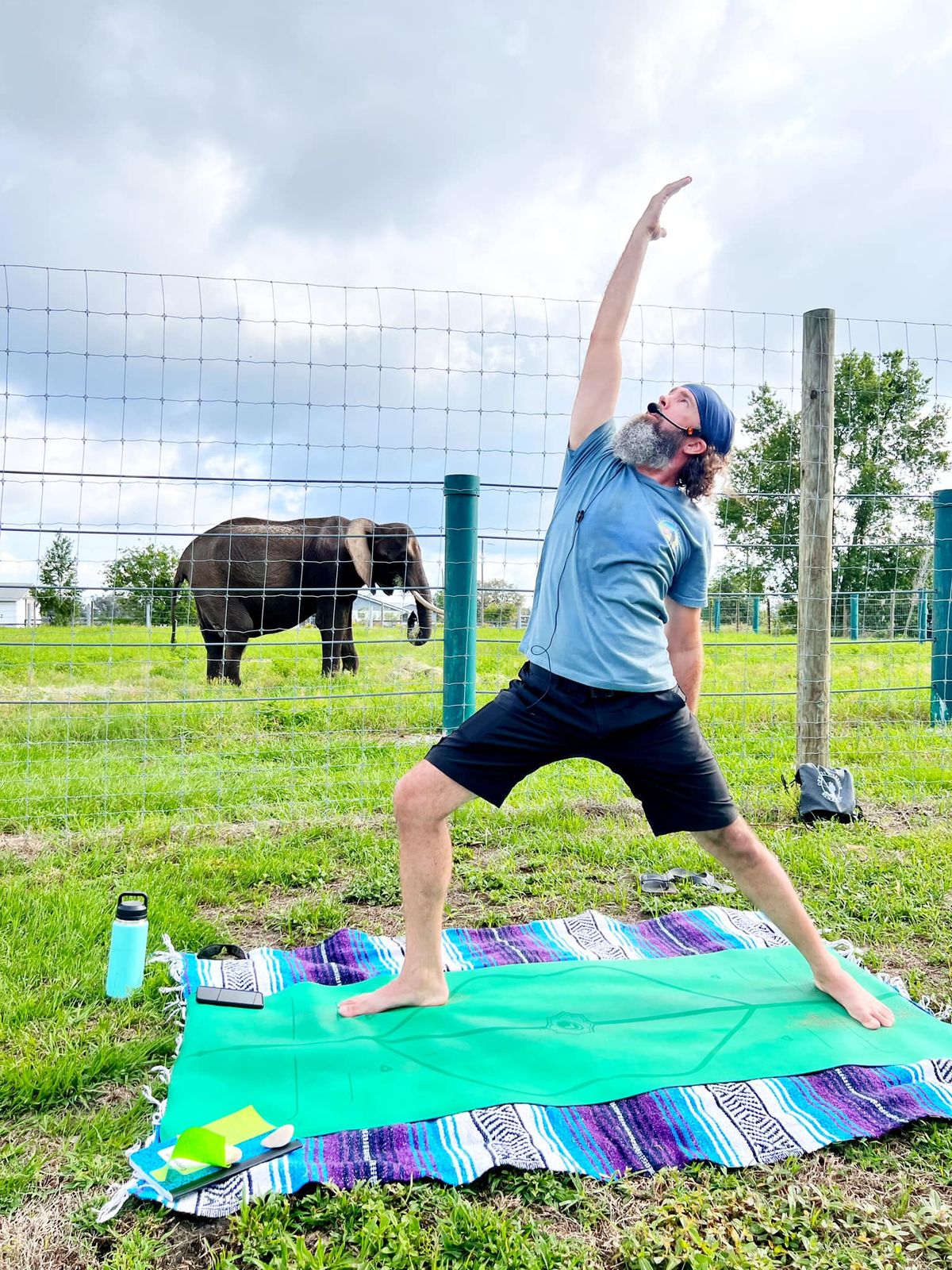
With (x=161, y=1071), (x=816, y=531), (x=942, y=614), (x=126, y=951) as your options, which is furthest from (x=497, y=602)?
(x=942, y=614)

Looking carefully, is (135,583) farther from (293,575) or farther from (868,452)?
(868,452)

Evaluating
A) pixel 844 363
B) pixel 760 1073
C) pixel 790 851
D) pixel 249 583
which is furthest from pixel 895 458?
pixel 760 1073

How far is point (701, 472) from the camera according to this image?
2.76 m

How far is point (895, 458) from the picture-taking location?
30.1 metres

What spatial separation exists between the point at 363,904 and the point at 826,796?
2.47 metres

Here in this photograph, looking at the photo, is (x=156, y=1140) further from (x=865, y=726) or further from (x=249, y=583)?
(x=249, y=583)

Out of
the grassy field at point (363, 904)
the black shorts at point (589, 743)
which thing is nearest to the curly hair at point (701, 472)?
the black shorts at point (589, 743)

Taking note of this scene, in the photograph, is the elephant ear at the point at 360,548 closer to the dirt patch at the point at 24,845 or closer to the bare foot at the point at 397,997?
the dirt patch at the point at 24,845

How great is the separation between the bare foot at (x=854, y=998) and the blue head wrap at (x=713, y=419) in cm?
164

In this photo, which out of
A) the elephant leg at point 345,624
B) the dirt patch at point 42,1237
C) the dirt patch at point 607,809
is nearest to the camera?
the dirt patch at point 42,1237

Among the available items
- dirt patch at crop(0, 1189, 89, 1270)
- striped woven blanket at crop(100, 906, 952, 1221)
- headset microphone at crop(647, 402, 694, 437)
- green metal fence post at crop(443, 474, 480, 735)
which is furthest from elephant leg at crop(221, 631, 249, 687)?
dirt patch at crop(0, 1189, 89, 1270)

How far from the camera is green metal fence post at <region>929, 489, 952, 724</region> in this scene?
24.0 ft

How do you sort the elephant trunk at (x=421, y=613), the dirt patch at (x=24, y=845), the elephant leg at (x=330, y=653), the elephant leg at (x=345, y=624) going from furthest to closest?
the elephant leg at (x=345, y=624), the elephant trunk at (x=421, y=613), the elephant leg at (x=330, y=653), the dirt patch at (x=24, y=845)

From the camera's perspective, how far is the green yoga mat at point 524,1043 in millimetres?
2340
